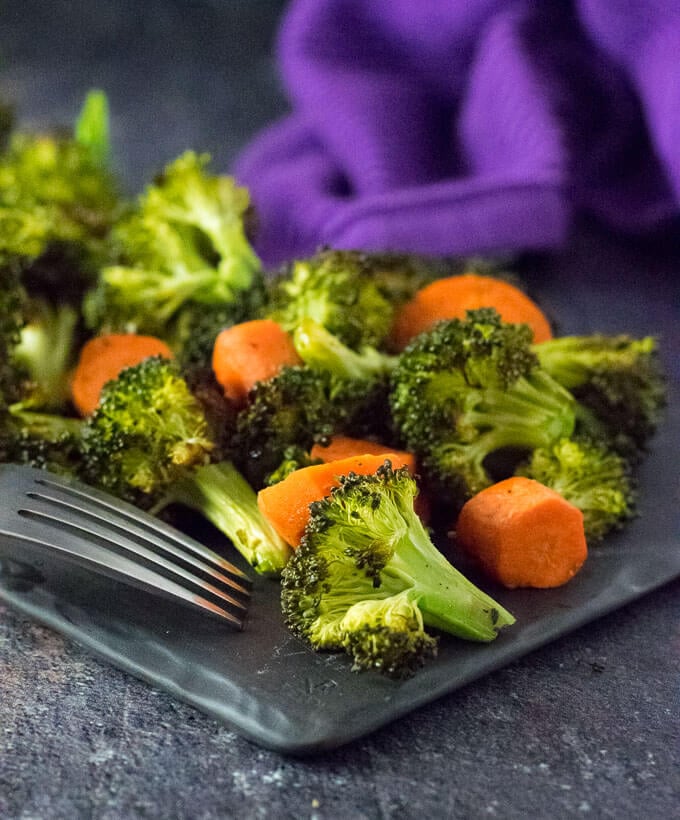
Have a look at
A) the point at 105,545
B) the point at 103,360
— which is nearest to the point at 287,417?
the point at 105,545

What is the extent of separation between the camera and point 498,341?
172 cm

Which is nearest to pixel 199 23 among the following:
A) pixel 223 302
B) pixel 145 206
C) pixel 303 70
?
pixel 303 70

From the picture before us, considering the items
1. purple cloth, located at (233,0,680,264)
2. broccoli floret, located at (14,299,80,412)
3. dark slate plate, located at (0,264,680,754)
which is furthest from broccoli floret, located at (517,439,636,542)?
purple cloth, located at (233,0,680,264)

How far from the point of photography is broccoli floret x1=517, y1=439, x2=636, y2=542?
1.73 metres

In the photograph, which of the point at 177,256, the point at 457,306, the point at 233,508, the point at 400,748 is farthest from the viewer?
the point at 177,256

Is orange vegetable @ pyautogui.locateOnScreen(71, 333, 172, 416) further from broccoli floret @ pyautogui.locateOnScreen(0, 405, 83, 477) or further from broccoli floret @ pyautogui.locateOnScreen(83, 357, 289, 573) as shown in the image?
broccoli floret @ pyautogui.locateOnScreen(83, 357, 289, 573)

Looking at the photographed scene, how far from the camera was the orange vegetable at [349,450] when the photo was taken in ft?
5.61

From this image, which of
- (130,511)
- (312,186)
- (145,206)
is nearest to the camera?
(130,511)

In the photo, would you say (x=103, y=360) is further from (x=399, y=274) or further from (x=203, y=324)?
(x=399, y=274)

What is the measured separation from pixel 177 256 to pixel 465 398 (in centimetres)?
85

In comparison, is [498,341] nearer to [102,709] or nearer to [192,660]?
[192,660]

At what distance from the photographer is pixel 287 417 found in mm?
1739

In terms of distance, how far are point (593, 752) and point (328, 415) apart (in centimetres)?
70

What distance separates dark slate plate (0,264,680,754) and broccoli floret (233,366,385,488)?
0.25 m
